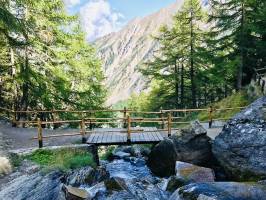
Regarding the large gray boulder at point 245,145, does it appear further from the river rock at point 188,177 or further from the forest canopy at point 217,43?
the forest canopy at point 217,43

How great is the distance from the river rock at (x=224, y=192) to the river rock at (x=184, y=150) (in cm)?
595

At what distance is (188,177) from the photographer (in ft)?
40.9

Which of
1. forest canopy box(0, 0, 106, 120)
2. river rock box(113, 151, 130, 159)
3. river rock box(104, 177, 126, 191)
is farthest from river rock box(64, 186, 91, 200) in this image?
forest canopy box(0, 0, 106, 120)

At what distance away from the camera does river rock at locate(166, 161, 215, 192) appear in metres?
12.2

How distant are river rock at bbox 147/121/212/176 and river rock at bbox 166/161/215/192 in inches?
77.4

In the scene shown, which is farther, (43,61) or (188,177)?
(43,61)

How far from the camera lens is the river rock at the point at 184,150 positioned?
15.1m

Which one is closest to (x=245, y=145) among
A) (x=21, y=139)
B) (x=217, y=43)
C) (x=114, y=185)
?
(x=114, y=185)

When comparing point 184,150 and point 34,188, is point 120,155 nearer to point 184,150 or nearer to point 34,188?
point 184,150

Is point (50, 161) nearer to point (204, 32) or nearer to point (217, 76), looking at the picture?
point (217, 76)

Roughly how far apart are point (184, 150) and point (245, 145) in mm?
3308

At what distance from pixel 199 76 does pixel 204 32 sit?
4295 millimetres

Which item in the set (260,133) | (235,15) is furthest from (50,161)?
(235,15)

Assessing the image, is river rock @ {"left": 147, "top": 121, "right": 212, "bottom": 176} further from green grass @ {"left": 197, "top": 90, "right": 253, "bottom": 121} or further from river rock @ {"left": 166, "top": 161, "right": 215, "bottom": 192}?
green grass @ {"left": 197, "top": 90, "right": 253, "bottom": 121}
